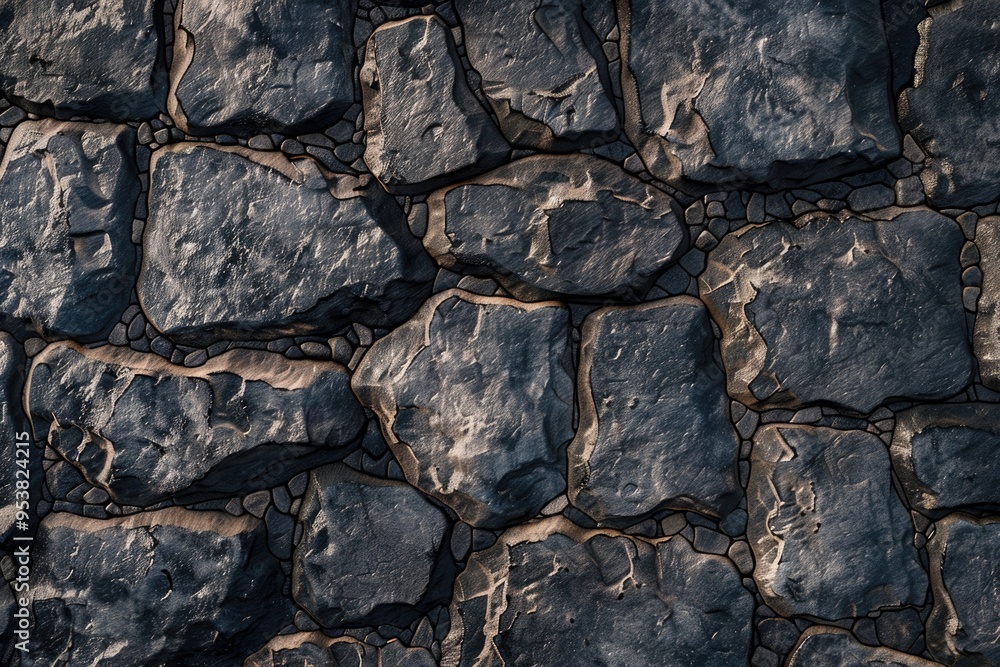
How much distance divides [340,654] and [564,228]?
33.2 inches

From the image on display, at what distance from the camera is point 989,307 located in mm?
1297

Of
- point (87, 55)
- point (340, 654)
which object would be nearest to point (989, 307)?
point (340, 654)

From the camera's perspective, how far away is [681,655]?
1.31 metres

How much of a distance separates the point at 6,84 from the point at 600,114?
3.52 ft

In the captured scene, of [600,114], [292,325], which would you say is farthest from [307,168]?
[600,114]

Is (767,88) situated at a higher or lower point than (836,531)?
higher

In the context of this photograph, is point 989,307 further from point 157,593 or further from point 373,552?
point 157,593

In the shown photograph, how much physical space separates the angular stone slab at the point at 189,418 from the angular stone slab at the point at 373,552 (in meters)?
0.09

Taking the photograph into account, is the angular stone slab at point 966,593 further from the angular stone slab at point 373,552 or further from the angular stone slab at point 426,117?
the angular stone slab at point 426,117

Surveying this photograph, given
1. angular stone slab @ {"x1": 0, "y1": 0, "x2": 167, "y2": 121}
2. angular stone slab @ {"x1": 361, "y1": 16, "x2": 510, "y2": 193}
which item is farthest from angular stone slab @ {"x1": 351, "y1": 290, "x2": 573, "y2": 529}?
angular stone slab @ {"x1": 0, "y1": 0, "x2": 167, "y2": 121}

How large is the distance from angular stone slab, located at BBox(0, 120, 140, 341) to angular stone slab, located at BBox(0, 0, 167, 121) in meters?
0.05

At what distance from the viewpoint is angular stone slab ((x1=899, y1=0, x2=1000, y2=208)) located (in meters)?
1.29

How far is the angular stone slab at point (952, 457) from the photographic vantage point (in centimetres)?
128

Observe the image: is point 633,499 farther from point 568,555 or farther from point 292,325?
point 292,325
